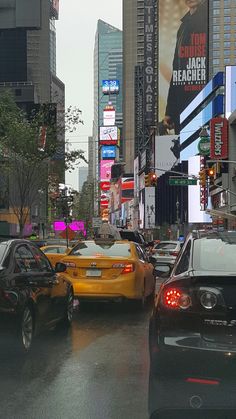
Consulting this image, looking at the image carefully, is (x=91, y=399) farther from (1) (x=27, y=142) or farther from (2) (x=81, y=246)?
(1) (x=27, y=142)

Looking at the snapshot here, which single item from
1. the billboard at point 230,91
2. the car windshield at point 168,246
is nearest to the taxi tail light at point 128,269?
the car windshield at point 168,246

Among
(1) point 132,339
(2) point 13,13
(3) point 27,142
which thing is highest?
(2) point 13,13

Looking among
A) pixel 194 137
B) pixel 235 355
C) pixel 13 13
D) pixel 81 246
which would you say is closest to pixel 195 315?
pixel 235 355

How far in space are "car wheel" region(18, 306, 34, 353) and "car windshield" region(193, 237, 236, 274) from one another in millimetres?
2505

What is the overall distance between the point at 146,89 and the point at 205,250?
13024cm

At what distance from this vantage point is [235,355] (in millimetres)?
4262

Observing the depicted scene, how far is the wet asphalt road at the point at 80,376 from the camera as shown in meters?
5.02

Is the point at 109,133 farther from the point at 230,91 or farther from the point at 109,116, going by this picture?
the point at 230,91

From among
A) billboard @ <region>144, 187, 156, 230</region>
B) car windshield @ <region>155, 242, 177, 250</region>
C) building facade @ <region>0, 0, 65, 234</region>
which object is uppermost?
building facade @ <region>0, 0, 65, 234</region>

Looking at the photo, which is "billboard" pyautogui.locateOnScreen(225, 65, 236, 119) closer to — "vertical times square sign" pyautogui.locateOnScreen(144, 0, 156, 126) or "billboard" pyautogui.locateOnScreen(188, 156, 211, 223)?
"billboard" pyautogui.locateOnScreen(188, 156, 211, 223)

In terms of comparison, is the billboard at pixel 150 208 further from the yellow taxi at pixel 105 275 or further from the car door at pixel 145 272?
the yellow taxi at pixel 105 275

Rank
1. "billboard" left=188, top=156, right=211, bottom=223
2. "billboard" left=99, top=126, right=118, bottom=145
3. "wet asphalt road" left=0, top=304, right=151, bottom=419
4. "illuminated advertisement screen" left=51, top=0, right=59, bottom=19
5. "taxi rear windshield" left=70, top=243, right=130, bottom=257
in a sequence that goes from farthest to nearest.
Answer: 1. "billboard" left=99, top=126, right=118, bottom=145
2. "illuminated advertisement screen" left=51, top=0, right=59, bottom=19
3. "billboard" left=188, top=156, right=211, bottom=223
4. "taxi rear windshield" left=70, top=243, right=130, bottom=257
5. "wet asphalt road" left=0, top=304, right=151, bottom=419

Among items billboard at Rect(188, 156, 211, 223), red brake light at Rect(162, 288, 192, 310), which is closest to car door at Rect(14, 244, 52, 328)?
red brake light at Rect(162, 288, 192, 310)

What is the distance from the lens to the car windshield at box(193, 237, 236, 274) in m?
5.07
